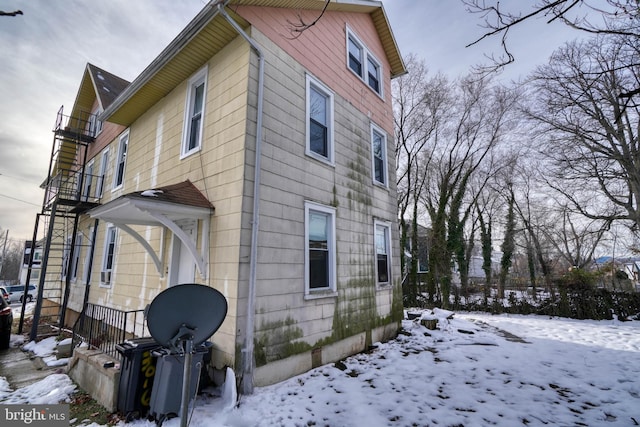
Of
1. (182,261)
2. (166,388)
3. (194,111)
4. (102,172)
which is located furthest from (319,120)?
(102,172)

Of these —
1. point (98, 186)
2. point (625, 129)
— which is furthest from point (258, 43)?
point (625, 129)

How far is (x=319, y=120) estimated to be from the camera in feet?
22.6

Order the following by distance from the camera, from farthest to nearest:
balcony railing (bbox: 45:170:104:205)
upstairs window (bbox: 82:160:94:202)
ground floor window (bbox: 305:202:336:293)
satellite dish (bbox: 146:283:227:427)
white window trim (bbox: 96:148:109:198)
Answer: upstairs window (bbox: 82:160:94:202) → white window trim (bbox: 96:148:109:198) → balcony railing (bbox: 45:170:104:205) → ground floor window (bbox: 305:202:336:293) → satellite dish (bbox: 146:283:227:427)

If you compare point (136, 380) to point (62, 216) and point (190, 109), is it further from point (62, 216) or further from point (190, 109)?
point (62, 216)

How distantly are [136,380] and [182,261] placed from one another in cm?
251

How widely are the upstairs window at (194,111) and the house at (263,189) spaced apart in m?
0.04

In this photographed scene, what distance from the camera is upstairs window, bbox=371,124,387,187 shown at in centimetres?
878

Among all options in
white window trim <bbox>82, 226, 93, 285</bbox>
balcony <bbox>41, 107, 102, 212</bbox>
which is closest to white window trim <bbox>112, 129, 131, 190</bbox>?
balcony <bbox>41, 107, 102, 212</bbox>

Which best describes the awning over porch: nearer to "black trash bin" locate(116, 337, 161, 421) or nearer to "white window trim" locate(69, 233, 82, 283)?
"black trash bin" locate(116, 337, 161, 421)

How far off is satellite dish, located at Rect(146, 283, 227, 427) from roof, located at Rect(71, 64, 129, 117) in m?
11.1

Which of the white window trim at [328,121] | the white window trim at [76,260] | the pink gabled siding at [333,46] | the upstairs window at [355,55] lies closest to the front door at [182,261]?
the white window trim at [328,121]

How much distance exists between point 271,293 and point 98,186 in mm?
9647

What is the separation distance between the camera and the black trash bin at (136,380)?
3.71 metres

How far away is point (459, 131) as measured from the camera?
17.2 m
